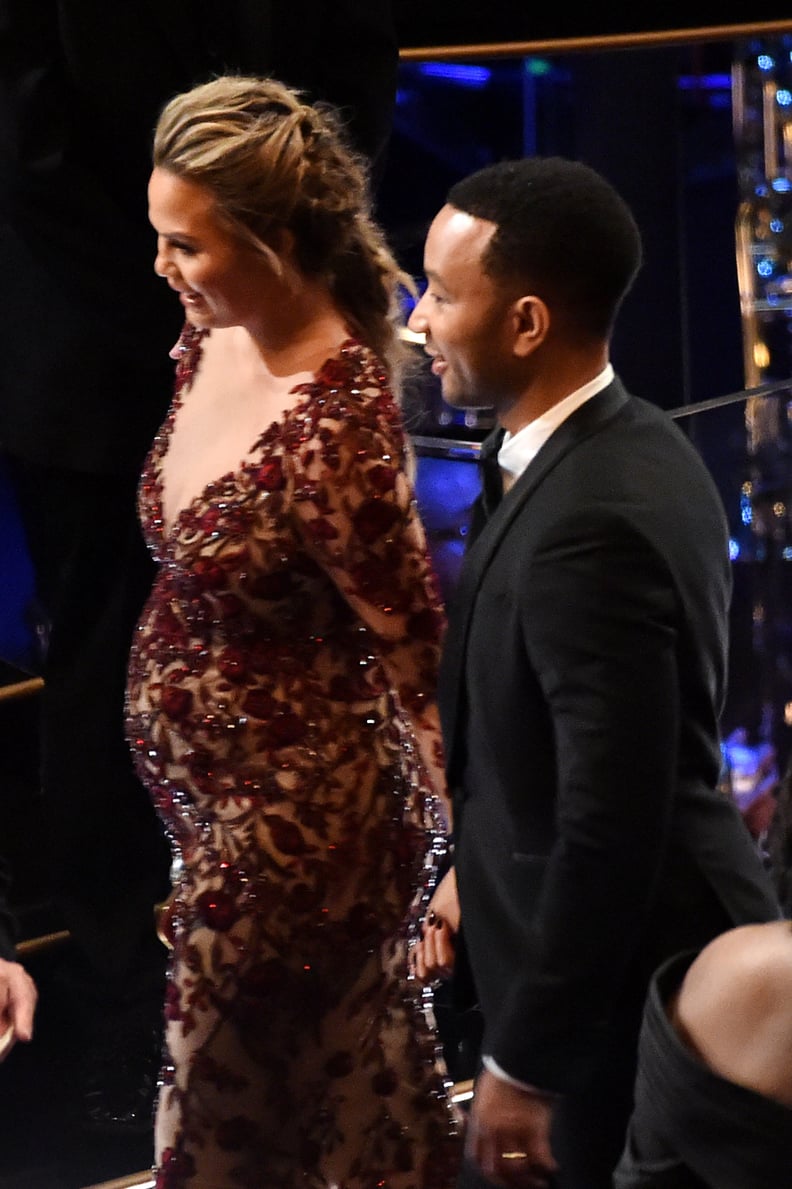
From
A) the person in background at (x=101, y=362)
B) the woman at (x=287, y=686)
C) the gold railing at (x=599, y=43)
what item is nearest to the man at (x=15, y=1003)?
the woman at (x=287, y=686)

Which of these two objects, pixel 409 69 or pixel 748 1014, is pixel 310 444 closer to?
pixel 748 1014

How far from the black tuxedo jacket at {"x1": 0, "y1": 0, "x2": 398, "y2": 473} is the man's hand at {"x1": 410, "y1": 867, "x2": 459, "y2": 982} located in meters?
1.16

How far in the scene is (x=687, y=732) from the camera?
5.12 ft

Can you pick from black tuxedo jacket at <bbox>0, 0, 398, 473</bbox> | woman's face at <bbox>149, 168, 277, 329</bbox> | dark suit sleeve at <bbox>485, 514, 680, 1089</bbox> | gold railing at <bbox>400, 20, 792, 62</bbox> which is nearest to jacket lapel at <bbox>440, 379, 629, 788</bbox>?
dark suit sleeve at <bbox>485, 514, 680, 1089</bbox>

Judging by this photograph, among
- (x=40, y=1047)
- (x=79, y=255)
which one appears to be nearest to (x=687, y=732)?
(x=79, y=255)

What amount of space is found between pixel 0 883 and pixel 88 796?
0.98 metres

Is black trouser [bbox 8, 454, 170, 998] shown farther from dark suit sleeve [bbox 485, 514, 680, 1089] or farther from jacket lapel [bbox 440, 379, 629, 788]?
dark suit sleeve [bbox 485, 514, 680, 1089]

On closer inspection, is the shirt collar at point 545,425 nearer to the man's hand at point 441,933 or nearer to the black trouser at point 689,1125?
the man's hand at point 441,933

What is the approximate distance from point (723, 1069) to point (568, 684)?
1.49ft

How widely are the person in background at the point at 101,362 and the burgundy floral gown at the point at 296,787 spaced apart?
86cm

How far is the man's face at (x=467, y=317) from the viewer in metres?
1.62

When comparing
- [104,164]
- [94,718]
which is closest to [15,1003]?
[94,718]

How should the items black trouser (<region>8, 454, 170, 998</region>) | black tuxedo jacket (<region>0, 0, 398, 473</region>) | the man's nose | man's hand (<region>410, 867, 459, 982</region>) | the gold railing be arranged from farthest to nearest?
the gold railing
black trouser (<region>8, 454, 170, 998</region>)
black tuxedo jacket (<region>0, 0, 398, 473</region>)
man's hand (<region>410, 867, 459, 982</region>)
the man's nose

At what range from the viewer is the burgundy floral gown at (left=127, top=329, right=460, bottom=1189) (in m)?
1.86
